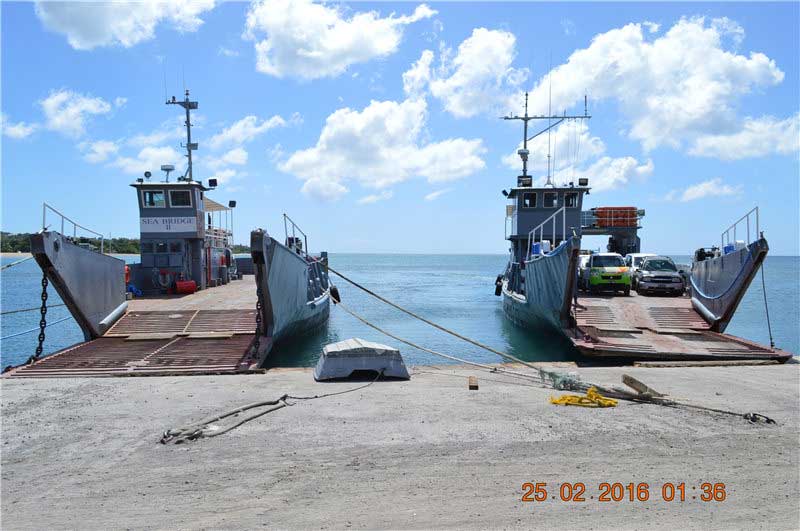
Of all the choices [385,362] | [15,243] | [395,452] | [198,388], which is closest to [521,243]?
[385,362]

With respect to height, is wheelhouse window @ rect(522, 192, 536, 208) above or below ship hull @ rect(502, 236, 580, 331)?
above

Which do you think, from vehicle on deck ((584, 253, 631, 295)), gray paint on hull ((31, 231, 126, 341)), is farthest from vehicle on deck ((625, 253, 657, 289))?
gray paint on hull ((31, 231, 126, 341))

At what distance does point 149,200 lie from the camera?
21344 millimetres

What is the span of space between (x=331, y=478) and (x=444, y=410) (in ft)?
8.22

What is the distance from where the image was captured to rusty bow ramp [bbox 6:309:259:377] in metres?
10.3

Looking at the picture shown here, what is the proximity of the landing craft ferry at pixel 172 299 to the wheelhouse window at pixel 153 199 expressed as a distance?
36 millimetres

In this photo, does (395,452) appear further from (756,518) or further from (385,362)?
(385,362)

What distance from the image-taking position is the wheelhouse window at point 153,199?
2130 cm

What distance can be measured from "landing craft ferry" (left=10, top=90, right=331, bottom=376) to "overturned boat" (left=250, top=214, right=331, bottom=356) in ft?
0.09

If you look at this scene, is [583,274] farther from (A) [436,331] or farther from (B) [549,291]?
(A) [436,331]

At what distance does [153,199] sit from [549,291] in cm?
1428

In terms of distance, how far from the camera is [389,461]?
18.2 feet

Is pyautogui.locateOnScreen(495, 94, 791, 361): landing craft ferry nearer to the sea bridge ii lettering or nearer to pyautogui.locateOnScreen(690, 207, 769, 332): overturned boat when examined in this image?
pyautogui.locateOnScreen(690, 207, 769, 332): overturned boat

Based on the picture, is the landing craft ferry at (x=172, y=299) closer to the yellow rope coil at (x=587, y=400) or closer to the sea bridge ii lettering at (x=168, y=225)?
the sea bridge ii lettering at (x=168, y=225)
